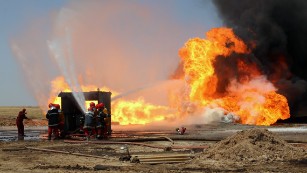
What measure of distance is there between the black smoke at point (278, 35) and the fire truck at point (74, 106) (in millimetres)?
20869

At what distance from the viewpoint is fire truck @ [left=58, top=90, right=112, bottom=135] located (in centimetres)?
2352

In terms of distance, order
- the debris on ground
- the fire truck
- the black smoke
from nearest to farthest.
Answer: the debris on ground
the fire truck
the black smoke

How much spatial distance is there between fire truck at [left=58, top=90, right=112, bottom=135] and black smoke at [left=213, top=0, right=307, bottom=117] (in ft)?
68.5

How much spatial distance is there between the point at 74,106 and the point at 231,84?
1910cm

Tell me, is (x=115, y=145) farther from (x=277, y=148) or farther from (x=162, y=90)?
(x=162, y=90)

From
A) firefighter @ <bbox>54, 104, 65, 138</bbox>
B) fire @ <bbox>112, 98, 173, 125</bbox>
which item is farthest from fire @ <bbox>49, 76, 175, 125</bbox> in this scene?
firefighter @ <bbox>54, 104, 65, 138</bbox>

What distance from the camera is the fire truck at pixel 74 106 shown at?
23.5 metres

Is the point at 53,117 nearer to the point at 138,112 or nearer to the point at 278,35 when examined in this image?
the point at 138,112

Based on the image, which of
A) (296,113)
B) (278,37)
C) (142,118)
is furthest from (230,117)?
(296,113)

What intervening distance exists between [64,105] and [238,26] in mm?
23751

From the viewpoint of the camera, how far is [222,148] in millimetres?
13289

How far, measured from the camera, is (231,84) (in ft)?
130

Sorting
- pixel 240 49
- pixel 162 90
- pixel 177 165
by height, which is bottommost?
pixel 177 165

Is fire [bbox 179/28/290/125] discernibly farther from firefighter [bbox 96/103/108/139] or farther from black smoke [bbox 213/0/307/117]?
firefighter [bbox 96/103/108/139]
